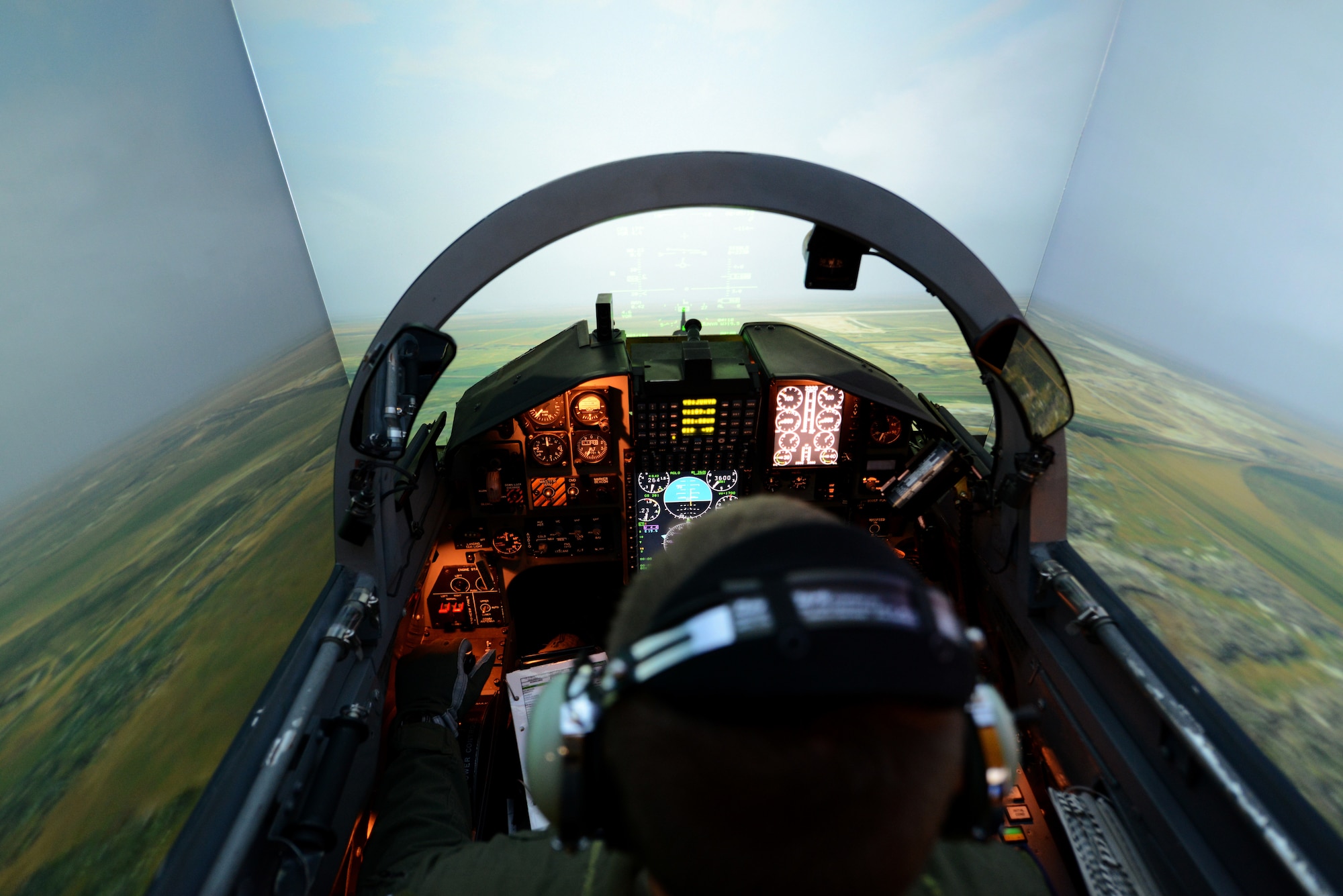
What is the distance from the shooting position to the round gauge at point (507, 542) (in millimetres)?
2656

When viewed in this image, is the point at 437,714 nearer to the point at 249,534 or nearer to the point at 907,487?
the point at 907,487

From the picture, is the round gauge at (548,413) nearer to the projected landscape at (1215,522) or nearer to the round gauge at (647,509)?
the round gauge at (647,509)

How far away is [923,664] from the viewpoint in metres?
0.40

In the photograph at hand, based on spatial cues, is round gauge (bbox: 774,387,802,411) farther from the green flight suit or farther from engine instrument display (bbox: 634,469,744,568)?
the green flight suit

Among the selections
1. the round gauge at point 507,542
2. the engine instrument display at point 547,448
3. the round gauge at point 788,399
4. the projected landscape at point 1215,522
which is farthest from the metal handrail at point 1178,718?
the round gauge at point 507,542

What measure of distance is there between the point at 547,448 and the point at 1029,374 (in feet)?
6.03

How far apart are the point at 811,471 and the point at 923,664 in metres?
2.22

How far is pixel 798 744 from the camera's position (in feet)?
1.21

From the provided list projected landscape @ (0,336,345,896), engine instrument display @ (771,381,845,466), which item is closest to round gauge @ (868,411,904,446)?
engine instrument display @ (771,381,845,466)

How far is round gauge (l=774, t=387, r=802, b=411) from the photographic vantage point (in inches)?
94.6

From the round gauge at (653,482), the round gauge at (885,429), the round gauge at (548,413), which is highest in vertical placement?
the round gauge at (548,413)

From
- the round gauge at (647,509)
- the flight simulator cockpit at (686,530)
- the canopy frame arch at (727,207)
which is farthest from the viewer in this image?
the round gauge at (647,509)

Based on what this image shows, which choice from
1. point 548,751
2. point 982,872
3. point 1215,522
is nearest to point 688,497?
point 982,872

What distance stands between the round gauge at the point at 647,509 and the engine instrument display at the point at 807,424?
58 cm
